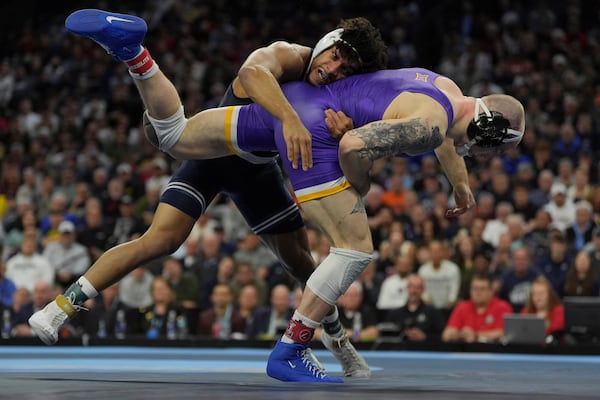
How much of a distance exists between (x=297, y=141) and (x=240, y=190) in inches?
37.3

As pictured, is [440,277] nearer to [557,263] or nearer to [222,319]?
[557,263]

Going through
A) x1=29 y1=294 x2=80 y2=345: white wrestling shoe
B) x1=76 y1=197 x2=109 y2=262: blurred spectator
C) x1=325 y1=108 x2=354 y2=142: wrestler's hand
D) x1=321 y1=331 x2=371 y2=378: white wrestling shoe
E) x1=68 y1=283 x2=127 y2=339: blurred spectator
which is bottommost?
x1=68 y1=283 x2=127 y2=339: blurred spectator

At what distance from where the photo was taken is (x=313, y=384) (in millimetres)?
4594

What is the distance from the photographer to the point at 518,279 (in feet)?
30.9

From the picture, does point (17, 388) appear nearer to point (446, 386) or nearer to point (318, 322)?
point (318, 322)

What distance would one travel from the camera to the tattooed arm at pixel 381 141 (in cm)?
462

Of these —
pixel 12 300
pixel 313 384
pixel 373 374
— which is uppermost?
pixel 313 384

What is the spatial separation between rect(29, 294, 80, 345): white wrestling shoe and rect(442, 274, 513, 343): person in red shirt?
14.4 feet

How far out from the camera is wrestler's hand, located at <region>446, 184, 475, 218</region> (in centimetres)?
557

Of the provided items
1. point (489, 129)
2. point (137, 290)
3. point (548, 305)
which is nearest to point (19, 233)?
point (137, 290)

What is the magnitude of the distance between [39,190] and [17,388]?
9134 millimetres

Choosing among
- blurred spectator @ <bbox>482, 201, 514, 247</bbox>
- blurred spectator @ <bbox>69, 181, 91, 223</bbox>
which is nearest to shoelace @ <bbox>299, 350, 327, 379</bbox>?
blurred spectator @ <bbox>482, 201, 514, 247</bbox>

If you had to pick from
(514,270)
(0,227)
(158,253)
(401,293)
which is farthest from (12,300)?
(158,253)

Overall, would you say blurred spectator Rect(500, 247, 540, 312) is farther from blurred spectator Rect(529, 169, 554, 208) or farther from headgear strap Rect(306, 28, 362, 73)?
headgear strap Rect(306, 28, 362, 73)
